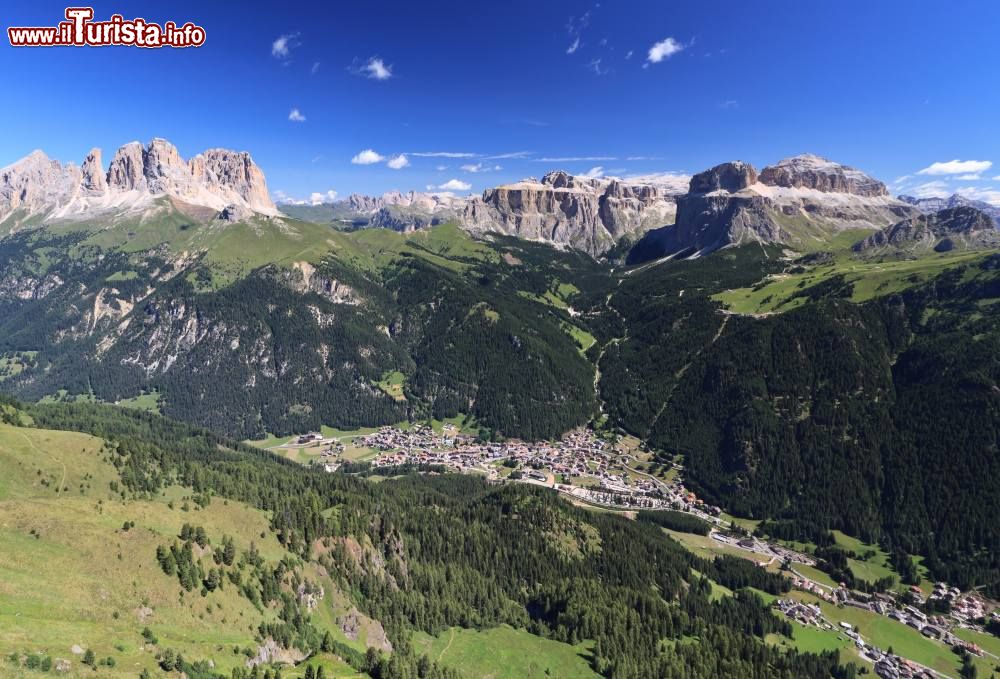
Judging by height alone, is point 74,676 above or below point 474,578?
above

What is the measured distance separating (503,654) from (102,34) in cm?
13630

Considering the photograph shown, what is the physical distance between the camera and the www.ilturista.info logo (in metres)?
90.2

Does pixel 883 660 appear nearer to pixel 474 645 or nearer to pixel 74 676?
A: pixel 474 645

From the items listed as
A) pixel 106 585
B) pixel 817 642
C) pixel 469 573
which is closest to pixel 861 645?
pixel 817 642

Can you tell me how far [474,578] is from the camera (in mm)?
129125

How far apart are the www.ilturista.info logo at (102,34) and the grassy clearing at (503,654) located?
120821 mm

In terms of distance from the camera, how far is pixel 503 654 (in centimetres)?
10725

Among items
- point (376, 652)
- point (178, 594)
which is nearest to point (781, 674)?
point (376, 652)

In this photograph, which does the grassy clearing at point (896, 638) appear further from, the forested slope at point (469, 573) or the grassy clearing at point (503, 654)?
the grassy clearing at point (503, 654)

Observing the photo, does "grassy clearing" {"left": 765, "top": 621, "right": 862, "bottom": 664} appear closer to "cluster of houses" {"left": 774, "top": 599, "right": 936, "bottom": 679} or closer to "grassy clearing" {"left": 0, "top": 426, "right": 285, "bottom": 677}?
"cluster of houses" {"left": 774, "top": 599, "right": 936, "bottom": 679}

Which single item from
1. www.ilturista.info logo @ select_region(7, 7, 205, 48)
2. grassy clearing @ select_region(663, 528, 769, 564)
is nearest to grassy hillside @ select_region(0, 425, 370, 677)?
www.ilturista.info logo @ select_region(7, 7, 205, 48)

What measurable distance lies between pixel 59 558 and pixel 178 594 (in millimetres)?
16744

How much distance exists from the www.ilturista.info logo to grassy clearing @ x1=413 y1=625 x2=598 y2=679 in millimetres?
120821

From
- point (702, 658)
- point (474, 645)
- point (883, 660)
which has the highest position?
point (474, 645)
